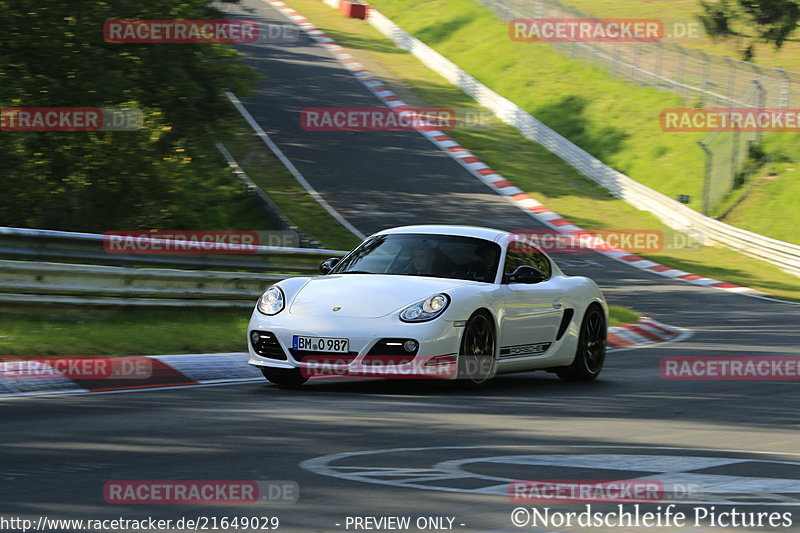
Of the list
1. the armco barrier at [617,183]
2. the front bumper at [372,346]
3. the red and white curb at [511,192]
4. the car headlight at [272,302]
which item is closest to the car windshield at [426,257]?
the car headlight at [272,302]

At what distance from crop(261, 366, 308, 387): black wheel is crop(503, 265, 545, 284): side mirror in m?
1.97

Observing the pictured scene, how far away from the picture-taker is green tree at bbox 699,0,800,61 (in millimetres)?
44750

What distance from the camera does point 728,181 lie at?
3244cm

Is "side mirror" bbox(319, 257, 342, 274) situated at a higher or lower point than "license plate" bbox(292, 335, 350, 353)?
higher

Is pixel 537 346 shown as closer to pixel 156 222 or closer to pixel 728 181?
pixel 156 222

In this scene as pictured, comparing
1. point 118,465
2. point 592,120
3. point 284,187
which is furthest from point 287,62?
point 118,465

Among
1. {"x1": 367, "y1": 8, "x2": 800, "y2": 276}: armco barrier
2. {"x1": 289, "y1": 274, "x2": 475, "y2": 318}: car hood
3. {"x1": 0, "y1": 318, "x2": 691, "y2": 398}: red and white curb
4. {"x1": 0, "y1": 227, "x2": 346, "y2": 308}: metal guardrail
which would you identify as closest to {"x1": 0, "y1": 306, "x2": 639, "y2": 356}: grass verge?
{"x1": 0, "y1": 227, "x2": 346, "y2": 308}: metal guardrail

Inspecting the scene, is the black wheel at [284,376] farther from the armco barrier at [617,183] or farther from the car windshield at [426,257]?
the armco barrier at [617,183]

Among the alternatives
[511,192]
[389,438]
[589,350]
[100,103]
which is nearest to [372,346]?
[389,438]

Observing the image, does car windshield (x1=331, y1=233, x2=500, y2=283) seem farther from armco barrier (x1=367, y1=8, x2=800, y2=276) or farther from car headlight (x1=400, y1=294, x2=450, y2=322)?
armco barrier (x1=367, y1=8, x2=800, y2=276)

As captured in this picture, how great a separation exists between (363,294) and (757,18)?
1545 inches

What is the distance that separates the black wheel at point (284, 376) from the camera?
9461 millimetres

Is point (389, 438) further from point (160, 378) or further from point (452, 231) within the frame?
point (452, 231)

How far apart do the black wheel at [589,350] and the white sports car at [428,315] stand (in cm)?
1
